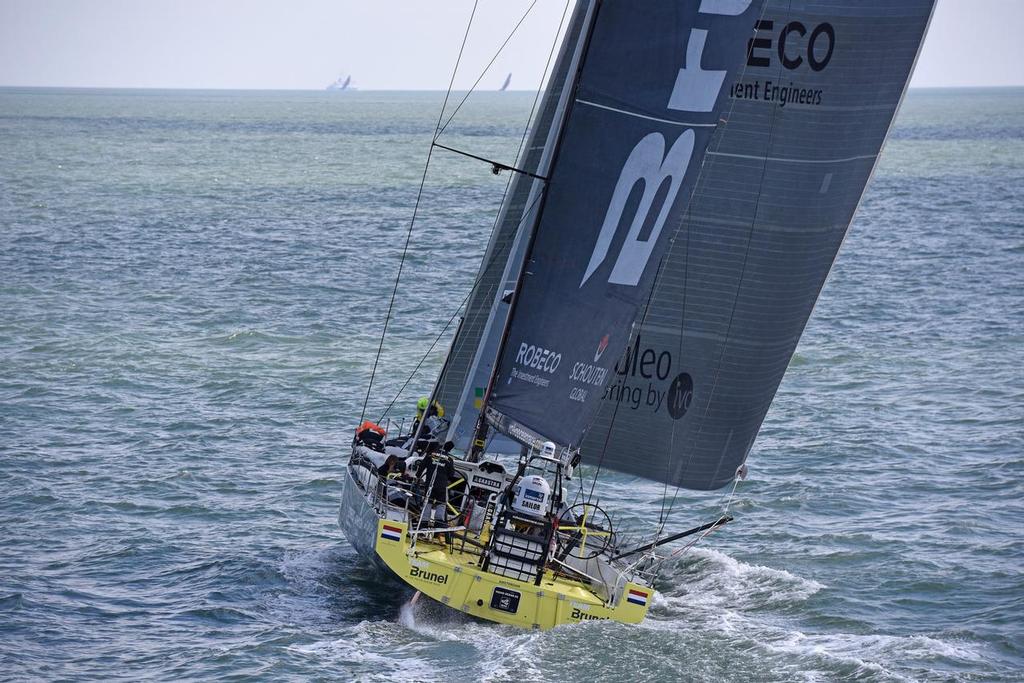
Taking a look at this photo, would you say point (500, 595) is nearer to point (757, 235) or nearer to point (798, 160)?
point (757, 235)

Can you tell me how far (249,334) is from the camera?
32312mm

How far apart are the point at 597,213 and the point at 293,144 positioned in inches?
3811

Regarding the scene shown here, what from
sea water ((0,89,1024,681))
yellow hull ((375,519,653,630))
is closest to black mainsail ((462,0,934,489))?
yellow hull ((375,519,653,630))

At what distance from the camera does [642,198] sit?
15672 millimetres

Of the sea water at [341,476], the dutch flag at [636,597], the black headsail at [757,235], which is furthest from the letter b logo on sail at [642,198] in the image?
the sea water at [341,476]

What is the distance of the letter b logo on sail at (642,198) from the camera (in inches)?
611

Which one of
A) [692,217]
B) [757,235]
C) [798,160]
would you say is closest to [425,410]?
[692,217]

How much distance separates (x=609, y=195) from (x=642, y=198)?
38 cm

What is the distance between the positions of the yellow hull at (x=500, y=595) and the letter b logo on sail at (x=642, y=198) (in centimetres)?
355

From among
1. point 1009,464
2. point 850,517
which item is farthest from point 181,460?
point 1009,464

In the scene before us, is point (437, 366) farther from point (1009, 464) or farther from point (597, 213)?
point (597, 213)

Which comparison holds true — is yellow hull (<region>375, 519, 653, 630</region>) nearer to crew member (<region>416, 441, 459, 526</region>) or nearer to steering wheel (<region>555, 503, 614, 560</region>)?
steering wheel (<region>555, 503, 614, 560</region>)

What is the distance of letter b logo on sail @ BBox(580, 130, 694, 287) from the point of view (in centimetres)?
1552

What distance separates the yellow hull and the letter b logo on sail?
355 cm
